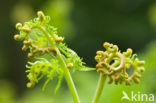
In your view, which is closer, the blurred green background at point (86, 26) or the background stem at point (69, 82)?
the background stem at point (69, 82)

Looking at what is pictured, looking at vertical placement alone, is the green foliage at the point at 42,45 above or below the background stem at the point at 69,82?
above

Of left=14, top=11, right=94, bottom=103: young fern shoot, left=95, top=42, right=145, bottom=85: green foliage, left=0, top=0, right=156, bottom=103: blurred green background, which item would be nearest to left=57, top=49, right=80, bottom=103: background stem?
left=14, top=11, right=94, bottom=103: young fern shoot

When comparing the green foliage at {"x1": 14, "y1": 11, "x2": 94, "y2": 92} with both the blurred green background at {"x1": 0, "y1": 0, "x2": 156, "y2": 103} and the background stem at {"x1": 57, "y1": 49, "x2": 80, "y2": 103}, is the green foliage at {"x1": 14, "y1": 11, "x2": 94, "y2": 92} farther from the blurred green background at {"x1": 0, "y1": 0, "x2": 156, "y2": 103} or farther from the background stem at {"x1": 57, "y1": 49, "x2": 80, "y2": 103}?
the blurred green background at {"x1": 0, "y1": 0, "x2": 156, "y2": 103}

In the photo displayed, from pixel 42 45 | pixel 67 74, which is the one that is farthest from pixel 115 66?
pixel 42 45

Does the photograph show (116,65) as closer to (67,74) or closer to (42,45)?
(67,74)

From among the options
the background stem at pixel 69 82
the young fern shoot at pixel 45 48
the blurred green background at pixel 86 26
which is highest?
the blurred green background at pixel 86 26

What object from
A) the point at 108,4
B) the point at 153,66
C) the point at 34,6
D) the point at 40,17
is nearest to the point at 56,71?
the point at 40,17

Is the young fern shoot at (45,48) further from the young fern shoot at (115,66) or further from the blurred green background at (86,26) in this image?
the blurred green background at (86,26)

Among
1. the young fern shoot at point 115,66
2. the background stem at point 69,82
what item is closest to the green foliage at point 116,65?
the young fern shoot at point 115,66

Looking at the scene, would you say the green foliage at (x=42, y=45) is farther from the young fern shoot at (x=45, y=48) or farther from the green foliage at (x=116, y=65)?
the green foliage at (x=116, y=65)

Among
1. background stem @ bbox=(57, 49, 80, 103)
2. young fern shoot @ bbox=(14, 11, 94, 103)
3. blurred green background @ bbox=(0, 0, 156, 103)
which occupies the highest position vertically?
blurred green background @ bbox=(0, 0, 156, 103)

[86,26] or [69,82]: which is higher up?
[86,26]

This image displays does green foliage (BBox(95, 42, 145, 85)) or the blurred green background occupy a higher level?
the blurred green background
